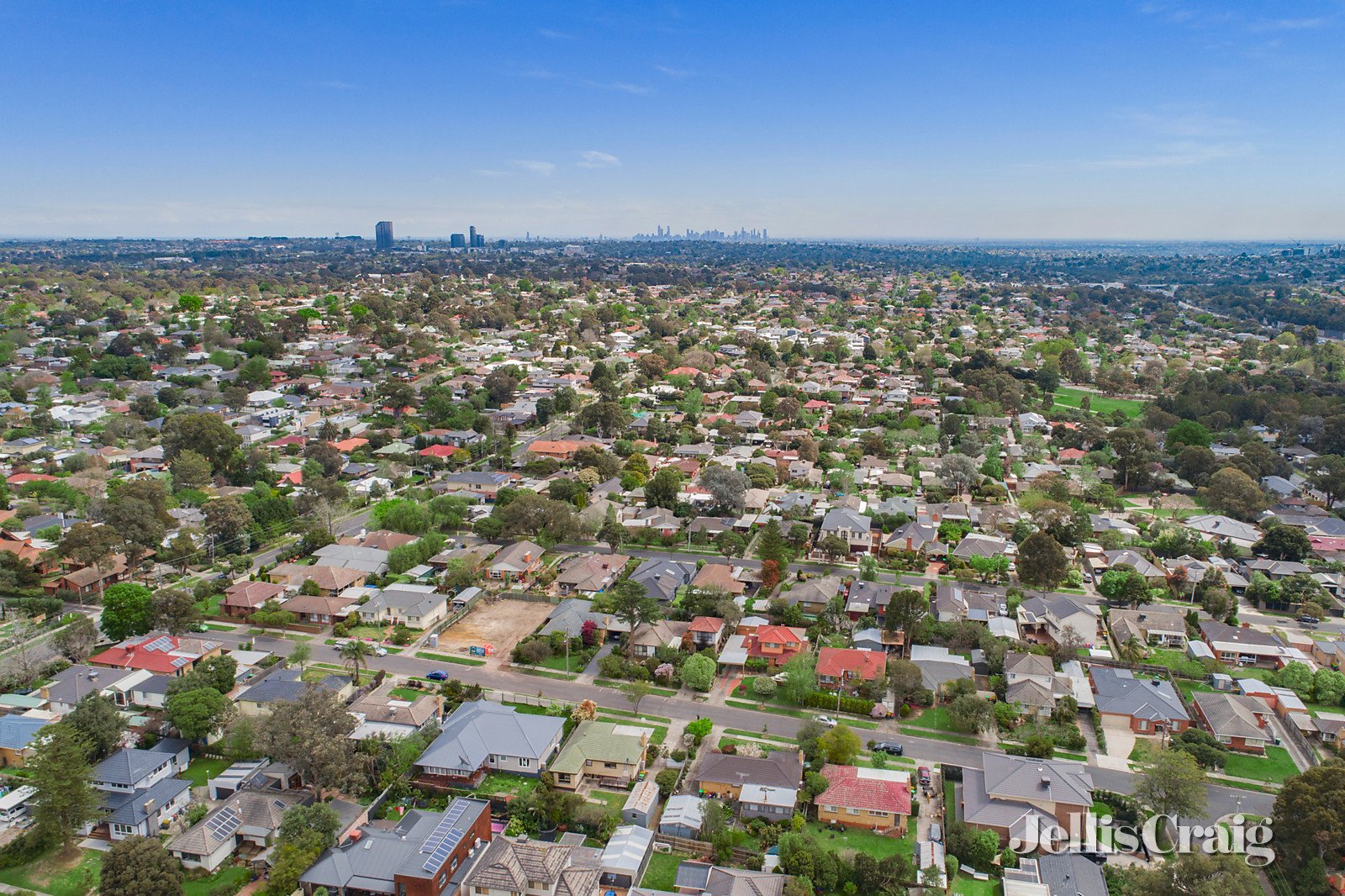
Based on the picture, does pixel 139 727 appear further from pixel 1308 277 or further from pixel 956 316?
pixel 1308 277

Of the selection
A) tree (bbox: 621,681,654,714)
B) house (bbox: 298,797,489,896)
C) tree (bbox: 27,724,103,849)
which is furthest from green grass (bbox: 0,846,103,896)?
tree (bbox: 621,681,654,714)

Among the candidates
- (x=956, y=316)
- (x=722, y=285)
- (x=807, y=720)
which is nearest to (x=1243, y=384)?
(x=956, y=316)

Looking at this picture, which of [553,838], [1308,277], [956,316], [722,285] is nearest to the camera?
[553,838]

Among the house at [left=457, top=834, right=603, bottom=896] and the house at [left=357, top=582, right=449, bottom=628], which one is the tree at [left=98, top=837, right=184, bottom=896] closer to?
the house at [left=457, top=834, right=603, bottom=896]

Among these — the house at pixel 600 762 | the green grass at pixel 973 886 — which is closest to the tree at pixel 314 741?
the house at pixel 600 762

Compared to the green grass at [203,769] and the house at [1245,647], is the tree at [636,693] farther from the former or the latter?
the house at [1245,647]

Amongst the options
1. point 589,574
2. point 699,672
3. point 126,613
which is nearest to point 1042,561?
point 699,672

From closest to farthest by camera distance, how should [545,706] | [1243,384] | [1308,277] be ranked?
1. [545,706]
2. [1243,384]
3. [1308,277]
